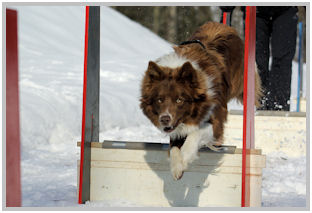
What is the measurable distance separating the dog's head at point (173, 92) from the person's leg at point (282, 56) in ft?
11.1

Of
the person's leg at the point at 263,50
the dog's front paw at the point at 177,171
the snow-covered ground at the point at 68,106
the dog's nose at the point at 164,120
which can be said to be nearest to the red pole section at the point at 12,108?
the dog's nose at the point at 164,120

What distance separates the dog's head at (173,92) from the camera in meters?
3.81

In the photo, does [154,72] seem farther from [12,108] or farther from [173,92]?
[12,108]

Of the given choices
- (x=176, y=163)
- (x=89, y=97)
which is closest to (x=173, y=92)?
(x=176, y=163)

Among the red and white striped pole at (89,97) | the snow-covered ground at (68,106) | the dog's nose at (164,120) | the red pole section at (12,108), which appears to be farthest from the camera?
the snow-covered ground at (68,106)

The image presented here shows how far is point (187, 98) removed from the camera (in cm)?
394

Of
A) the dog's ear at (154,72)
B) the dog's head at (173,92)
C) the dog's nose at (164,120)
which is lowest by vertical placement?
the dog's nose at (164,120)

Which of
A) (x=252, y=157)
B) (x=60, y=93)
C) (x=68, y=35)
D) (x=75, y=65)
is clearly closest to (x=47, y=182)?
(x=252, y=157)

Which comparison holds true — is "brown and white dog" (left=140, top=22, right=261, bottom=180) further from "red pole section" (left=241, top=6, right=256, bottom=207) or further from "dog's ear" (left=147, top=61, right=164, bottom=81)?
"red pole section" (left=241, top=6, right=256, bottom=207)

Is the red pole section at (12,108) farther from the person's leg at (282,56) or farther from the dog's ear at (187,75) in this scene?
the person's leg at (282,56)

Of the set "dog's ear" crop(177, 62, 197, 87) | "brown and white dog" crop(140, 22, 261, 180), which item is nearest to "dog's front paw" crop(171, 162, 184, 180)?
"brown and white dog" crop(140, 22, 261, 180)

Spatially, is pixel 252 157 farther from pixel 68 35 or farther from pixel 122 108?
pixel 68 35

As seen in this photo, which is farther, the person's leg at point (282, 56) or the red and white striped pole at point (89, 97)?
the person's leg at point (282, 56)

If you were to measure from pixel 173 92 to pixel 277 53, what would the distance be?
3.69 meters
